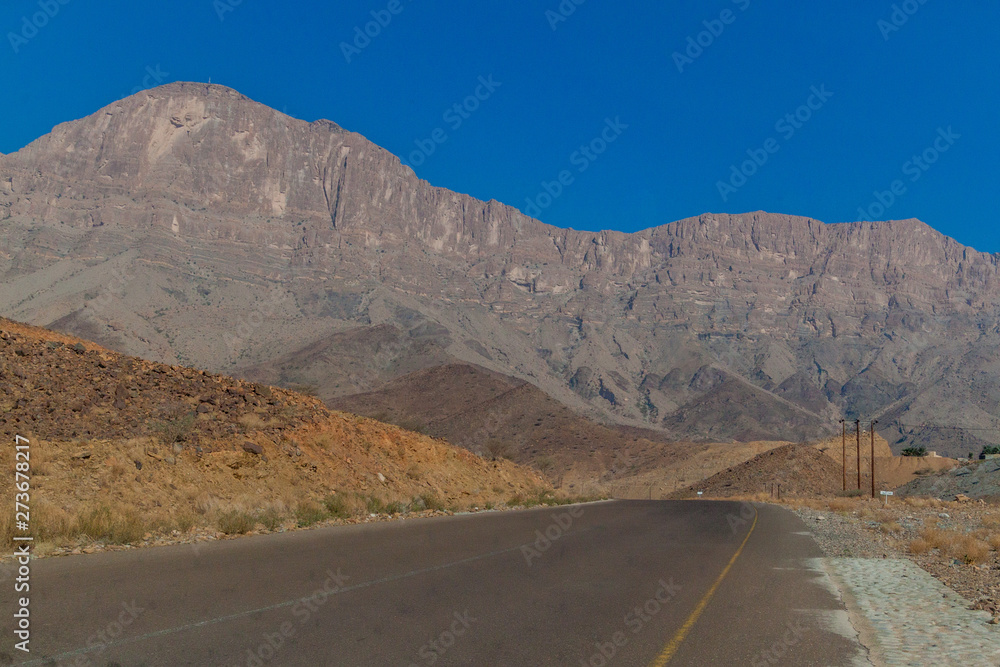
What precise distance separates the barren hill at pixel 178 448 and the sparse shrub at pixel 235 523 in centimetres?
27

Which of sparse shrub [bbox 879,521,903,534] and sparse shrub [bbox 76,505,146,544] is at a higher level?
sparse shrub [bbox 76,505,146,544]

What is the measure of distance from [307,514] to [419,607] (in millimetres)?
10887

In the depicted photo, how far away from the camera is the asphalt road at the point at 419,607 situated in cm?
662

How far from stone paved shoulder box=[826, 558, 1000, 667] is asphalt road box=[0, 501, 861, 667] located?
1.47ft

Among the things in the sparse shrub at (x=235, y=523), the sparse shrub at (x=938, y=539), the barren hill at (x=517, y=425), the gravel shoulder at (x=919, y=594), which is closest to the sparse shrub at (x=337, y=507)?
the sparse shrub at (x=235, y=523)

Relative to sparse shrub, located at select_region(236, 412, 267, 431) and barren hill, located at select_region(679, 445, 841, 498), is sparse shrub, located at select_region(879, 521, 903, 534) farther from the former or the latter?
barren hill, located at select_region(679, 445, 841, 498)

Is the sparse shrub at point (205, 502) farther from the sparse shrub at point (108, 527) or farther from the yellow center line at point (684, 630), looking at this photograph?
the yellow center line at point (684, 630)

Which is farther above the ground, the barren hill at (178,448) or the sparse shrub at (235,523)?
the barren hill at (178,448)

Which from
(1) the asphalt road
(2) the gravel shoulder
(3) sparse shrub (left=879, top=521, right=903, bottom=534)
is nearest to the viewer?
(1) the asphalt road

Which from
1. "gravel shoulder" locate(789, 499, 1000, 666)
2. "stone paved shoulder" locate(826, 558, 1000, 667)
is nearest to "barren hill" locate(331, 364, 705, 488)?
"gravel shoulder" locate(789, 499, 1000, 666)

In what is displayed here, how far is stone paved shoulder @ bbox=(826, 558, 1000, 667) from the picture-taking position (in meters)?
7.34

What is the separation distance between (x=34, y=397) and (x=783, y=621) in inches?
735

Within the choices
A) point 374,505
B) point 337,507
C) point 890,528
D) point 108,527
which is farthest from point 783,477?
point 108,527

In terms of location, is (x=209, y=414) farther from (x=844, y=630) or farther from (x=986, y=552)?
(x=986, y=552)
